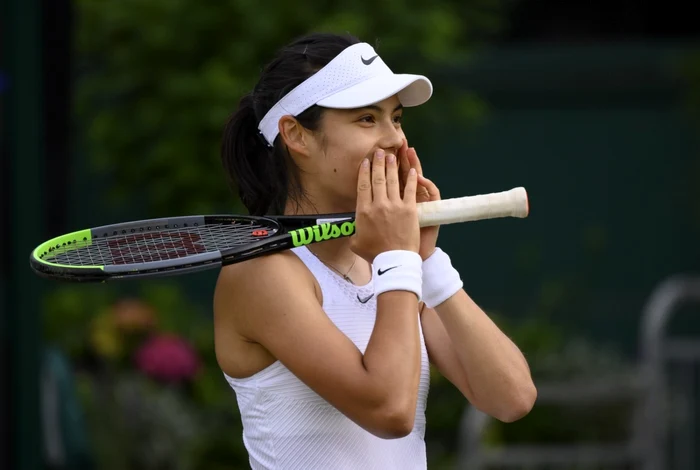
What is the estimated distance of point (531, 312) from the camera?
29.5ft

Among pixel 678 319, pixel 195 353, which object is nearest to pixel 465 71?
pixel 678 319

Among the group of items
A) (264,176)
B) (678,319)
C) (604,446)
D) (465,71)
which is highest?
(465,71)

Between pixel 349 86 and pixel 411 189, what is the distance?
252 millimetres

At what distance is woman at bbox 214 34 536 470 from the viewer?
2451 millimetres

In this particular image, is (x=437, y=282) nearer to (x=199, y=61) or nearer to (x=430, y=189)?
(x=430, y=189)

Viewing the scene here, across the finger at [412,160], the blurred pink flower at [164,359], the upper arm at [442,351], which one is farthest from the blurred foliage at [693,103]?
the finger at [412,160]

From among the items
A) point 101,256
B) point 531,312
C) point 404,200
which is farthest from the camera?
point 531,312

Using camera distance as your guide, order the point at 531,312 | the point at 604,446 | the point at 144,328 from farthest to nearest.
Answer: the point at 531,312
the point at 144,328
the point at 604,446

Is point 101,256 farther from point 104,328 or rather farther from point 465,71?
point 465,71

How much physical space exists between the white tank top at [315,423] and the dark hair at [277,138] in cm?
24

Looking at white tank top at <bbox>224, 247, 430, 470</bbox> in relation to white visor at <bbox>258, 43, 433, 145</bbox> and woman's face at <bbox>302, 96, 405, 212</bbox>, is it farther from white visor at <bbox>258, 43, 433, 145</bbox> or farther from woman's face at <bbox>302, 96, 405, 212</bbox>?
white visor at <bbox>258, 43, 433, 145</bbox>

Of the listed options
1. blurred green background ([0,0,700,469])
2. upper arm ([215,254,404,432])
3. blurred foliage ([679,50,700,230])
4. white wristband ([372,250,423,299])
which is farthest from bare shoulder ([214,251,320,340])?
blurred foliage ([679,50,700,230])

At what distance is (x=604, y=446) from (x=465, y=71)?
345 cm

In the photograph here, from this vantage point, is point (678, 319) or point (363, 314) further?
point (678, 319)
